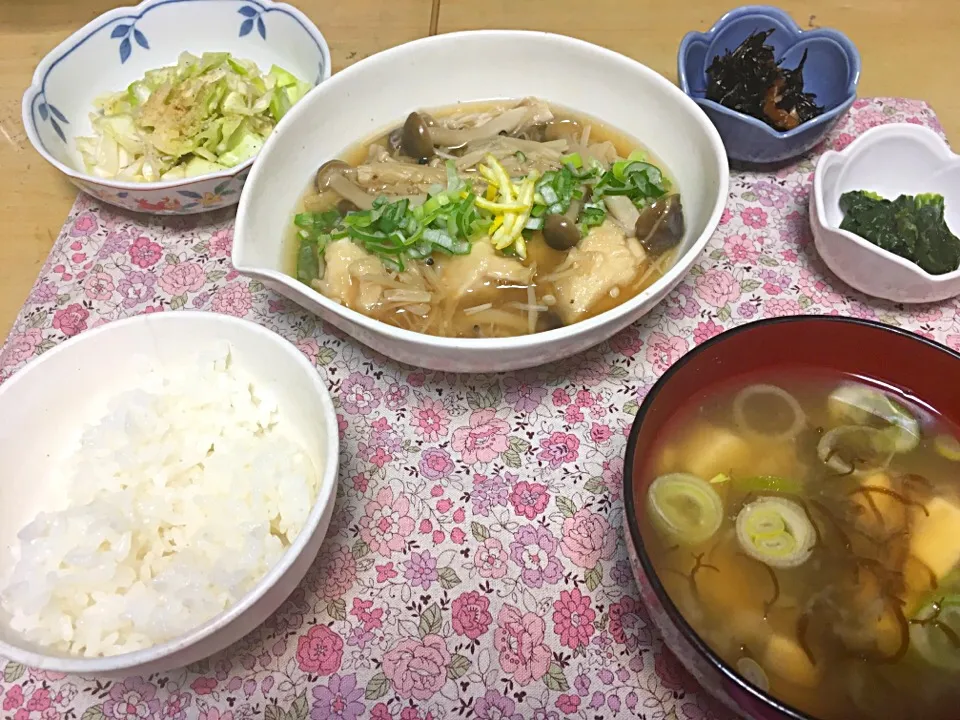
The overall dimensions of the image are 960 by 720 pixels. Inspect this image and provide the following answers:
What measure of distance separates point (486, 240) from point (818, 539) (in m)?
0.96

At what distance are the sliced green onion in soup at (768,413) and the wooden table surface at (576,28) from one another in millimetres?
1463

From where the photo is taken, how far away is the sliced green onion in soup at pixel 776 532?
1.23 meters

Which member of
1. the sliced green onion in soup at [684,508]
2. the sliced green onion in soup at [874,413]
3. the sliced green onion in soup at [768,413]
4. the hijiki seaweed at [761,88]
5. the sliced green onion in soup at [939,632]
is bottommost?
the sliced green onion in soup at [684,508]

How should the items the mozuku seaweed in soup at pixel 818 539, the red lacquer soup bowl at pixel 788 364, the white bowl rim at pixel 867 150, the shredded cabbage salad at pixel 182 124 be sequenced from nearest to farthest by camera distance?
1. the mozuku seaweed in soup at pixel 818 539
2. the red lacquer soup bowl at pixel 788 364
3. the white bowl rim at pixel 867 150
4. the shredded cabbage salad at pixel 182 124

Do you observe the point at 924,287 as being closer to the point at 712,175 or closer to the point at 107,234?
the point at 712,175

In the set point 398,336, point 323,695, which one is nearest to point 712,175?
point 398,336

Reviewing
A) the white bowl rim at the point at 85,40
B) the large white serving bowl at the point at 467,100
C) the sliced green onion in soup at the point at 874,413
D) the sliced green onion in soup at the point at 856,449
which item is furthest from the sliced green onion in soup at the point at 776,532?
the white bowl rim at the point at 85,40

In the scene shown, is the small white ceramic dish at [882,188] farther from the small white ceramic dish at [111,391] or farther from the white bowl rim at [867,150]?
the small white ceramic dish at [111,391]

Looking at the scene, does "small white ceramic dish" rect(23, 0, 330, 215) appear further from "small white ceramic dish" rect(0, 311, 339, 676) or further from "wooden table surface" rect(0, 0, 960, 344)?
"small white ceramic dish" rect(0, 311, 339, 676)

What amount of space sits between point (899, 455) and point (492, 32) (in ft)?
4.79

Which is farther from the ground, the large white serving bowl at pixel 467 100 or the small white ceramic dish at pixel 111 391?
the large white serving bowl at pixel 467 100

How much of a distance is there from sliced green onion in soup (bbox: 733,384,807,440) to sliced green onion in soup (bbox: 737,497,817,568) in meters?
0.15

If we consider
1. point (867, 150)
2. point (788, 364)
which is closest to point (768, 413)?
point (788, 364)

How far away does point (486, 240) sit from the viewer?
173cm
